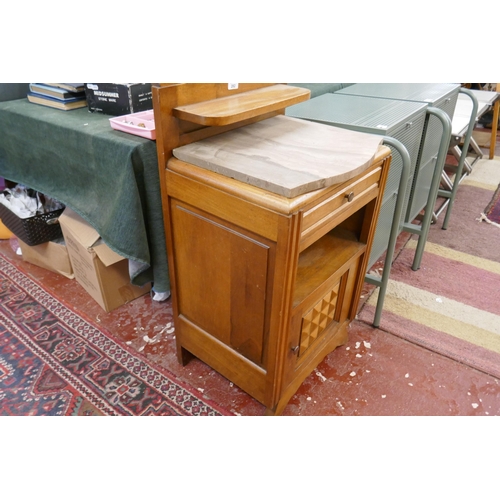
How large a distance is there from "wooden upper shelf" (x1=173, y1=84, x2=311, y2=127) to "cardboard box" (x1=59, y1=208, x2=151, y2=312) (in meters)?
0.78

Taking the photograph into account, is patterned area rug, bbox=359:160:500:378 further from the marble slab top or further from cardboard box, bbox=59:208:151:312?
cardboard box, bbox=59:208:151:312

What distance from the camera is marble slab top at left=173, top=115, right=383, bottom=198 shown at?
0.89 meters

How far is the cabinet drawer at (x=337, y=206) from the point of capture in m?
0.93

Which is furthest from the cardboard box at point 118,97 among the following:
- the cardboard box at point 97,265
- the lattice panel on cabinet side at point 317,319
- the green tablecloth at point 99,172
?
the lattice panel on cabinet side at point 317,319

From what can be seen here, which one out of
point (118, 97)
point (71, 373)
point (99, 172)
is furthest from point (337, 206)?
point (71, 373)

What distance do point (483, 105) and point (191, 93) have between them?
2.31 metres

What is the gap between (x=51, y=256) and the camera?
1878 mm

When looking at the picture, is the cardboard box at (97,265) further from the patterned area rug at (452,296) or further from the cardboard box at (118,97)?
the patterned area rug at (452,296)

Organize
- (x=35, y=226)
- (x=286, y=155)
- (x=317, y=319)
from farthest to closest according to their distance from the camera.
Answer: (x=35, y=226), (x=317, y=319), (x=286, y=155)

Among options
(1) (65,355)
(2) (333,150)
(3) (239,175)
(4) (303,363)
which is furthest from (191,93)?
(1) (65,355)

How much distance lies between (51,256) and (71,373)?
66 centimetres

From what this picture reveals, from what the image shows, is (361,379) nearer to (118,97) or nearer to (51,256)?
(118,97)

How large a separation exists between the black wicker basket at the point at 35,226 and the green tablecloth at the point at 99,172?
137mm

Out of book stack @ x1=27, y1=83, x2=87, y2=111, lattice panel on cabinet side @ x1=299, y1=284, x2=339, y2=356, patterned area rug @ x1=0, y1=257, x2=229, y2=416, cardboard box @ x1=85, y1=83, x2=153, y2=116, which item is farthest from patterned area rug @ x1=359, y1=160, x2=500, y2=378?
book stack @ x1=27, y1=83, x2=87, y2=111
